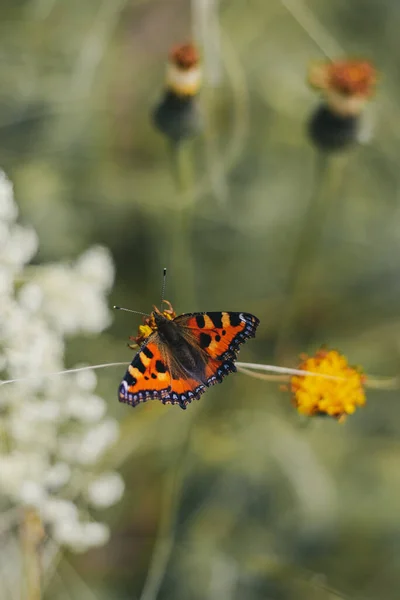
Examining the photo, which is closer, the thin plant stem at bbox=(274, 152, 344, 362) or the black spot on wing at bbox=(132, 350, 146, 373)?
the black spot on wing at bbox=(132, 350, 146, 373)

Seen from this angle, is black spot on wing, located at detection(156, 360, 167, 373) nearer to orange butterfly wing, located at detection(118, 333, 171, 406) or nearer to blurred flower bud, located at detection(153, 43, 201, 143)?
orange butterfly wing, located at detection(118, 333, 171, 406)

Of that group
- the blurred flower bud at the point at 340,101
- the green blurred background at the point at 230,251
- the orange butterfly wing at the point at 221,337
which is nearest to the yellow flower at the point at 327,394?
the orange butterfly wing at the point at 221,337

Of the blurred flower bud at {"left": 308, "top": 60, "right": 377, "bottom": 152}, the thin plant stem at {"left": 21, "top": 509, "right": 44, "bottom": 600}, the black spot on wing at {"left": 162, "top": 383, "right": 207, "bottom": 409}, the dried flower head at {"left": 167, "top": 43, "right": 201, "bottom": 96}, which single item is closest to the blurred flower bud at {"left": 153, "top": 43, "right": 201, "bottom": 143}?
the dried flower head at {"left": 167, "top": 43, "right": 201, "bottom": 96}

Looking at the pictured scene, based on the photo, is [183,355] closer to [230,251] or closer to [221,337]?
[221,337]

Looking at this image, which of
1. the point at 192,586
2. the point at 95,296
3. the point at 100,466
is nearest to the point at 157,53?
the point at 95,296

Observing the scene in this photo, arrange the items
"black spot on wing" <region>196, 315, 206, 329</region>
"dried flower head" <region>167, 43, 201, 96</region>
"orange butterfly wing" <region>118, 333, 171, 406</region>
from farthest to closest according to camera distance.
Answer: "dried flower head" <region>167, 43, 201, 96</region> < "black spot on wing" <region>196, 315, 206, 329</region> < "orange butterfly wing" <region>118, 333, 171, 406</region>

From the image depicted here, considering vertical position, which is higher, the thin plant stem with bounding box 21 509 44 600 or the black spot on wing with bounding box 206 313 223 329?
the black spot on wing with bounding box 206 313 223 329

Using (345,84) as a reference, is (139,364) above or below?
below

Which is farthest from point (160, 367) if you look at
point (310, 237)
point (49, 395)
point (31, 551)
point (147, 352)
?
point (310, 237)

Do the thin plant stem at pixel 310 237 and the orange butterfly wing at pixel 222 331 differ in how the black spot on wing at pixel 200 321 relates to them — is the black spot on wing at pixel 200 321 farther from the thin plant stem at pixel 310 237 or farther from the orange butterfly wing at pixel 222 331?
the thin plant stem at pixel 310 237
